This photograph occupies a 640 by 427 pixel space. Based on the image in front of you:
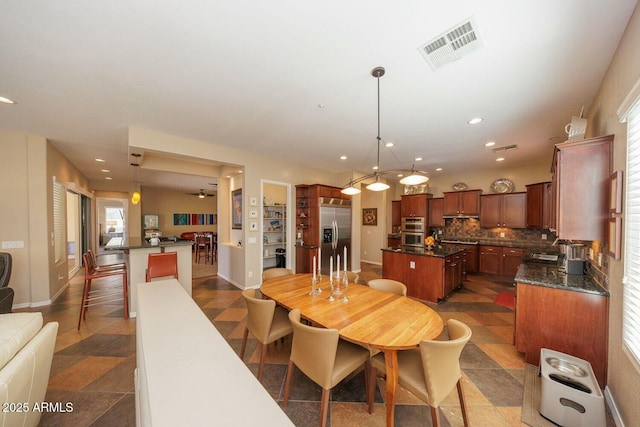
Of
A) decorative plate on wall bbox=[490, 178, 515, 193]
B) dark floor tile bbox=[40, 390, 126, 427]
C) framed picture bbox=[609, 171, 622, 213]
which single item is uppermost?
decorative plate on wall bbox=[490, 178, 515, 193]

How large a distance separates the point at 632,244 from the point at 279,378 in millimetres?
2893

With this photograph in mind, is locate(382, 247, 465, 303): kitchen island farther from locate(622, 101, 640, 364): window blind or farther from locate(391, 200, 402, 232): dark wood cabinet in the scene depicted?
locate(391, 200, 402, 232): dark wood cabinet

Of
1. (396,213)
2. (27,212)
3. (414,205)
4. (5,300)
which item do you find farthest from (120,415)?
(396,213)

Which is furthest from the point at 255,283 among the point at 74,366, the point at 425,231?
the point at 425,231

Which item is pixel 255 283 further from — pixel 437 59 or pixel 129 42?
pixel 437 59

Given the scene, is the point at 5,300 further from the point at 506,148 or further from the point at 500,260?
the point at 500,260

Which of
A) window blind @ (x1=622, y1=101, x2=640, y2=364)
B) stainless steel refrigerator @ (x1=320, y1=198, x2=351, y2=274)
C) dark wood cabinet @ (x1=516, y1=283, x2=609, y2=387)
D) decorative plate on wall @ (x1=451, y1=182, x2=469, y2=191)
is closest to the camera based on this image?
window blind @ (x1=622, y1=101, x2=640, y2=364)

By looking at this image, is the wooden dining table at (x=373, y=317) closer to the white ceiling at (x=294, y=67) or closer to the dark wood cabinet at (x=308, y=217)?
the white ceiling at (x=294, y=67)

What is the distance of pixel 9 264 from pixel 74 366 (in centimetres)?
213

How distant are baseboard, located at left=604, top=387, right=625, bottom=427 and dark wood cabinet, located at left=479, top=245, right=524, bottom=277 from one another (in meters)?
4.20

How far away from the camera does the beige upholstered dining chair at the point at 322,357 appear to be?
4.85 ft

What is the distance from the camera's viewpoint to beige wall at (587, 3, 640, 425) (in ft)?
4.88

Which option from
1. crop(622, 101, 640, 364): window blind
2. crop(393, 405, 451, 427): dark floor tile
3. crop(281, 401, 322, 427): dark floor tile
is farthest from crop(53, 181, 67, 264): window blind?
crop(622, 101, 640, 364): window blind

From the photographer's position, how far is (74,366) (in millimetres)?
2271
